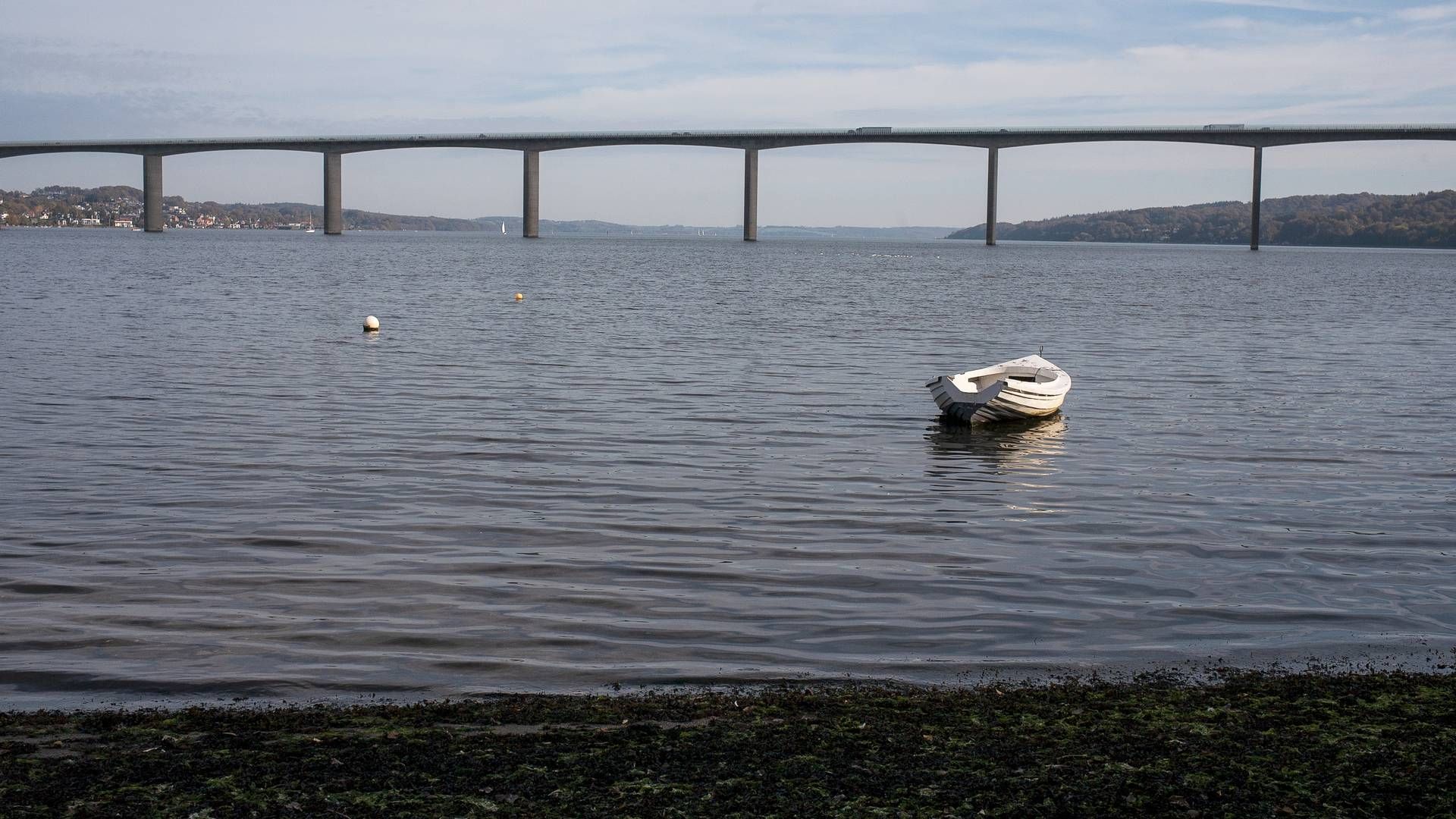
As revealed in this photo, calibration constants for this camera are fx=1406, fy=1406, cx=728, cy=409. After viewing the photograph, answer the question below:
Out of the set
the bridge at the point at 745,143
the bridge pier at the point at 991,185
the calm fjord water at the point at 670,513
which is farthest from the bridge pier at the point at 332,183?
the calm fjord water at the point at 670,513

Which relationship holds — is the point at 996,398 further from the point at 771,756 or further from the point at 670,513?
the point at 771,756

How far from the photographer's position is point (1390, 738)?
6.34m

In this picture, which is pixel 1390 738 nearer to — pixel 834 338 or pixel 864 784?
pixel 864 784

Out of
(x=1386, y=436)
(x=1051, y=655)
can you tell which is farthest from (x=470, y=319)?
(x=1051, y=655)

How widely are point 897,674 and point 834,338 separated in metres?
25.5

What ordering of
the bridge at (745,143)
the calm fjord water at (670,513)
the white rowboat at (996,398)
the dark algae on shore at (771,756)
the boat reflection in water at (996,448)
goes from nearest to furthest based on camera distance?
the dark algae on shore at (771,756), the calm fjord water at (670,513), the boat reflection in water at (996,448), the white rowboat at (996,398), the bridge at (745,143)

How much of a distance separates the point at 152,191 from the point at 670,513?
160m

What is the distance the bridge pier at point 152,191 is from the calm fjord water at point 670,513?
427ft

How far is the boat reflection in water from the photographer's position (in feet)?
51.0

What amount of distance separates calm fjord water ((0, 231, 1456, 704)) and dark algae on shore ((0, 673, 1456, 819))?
0.91 metres

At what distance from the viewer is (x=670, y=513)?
12.5 meters

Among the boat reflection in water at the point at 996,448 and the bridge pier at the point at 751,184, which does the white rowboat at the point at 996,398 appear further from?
the bridge pier at the point at 751,184

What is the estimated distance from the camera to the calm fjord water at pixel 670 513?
27.8ft

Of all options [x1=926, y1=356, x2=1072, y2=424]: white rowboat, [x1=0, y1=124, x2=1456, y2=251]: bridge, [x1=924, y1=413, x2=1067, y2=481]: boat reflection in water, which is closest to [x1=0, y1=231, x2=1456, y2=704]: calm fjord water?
[x1=924, y1=413, x2=1067, y2=481]: boat reflection in water
